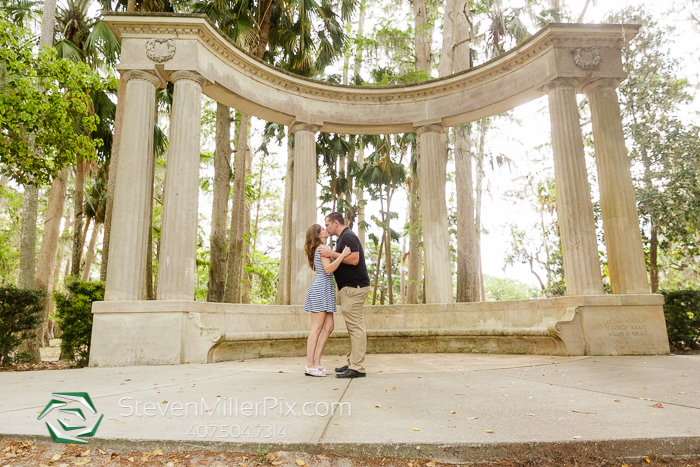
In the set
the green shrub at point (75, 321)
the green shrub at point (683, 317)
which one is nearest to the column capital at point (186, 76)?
the green shrub at point (75, 321)

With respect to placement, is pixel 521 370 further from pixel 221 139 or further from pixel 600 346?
pixel 221 139

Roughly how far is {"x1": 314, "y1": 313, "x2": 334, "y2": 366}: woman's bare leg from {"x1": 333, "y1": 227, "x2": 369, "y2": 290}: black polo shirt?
51 centimetres

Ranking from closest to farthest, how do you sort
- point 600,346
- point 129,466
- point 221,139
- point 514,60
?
point 129,466, point 600,346, point 514,60, point 221,139

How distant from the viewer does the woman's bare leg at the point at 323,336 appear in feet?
20.5

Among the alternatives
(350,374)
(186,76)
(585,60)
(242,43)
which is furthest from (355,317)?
(242,43)

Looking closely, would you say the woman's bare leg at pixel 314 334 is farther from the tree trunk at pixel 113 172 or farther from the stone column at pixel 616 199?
the tree trunk at pixel 113 172

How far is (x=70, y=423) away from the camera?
3.38 metres

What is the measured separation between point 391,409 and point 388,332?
6934 millimetres

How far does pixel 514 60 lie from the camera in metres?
11.5

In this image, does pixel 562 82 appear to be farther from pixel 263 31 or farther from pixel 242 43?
pixel 242 43

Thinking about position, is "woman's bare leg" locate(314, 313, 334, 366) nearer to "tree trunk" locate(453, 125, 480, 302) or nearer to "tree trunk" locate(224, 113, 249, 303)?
"tree trunk" locate(453, 125, 480, 302)

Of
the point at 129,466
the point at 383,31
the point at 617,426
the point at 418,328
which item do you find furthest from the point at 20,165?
the point at 383,31

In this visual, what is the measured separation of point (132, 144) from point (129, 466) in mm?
8245

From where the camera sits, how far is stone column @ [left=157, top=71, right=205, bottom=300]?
9.16 meters
